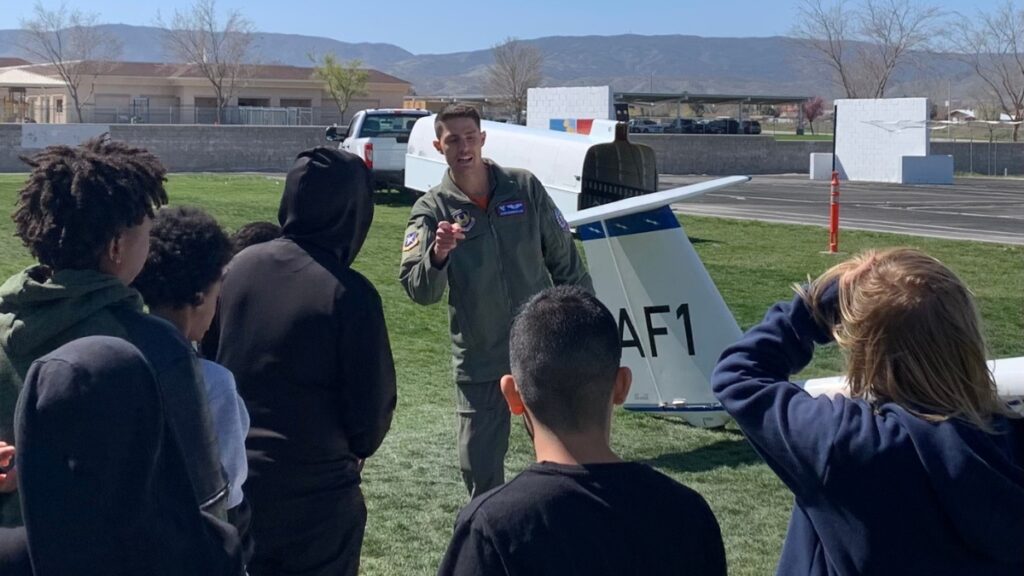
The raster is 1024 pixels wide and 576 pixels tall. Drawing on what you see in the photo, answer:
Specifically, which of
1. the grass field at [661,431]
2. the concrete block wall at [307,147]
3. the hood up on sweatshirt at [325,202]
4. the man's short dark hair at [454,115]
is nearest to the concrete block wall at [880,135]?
the concrete block wall at [307,147]

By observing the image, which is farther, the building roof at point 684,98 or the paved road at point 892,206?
the building roof at point 684,98

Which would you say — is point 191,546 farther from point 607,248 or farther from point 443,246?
point 607,248

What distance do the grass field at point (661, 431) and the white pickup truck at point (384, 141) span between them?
6.07m

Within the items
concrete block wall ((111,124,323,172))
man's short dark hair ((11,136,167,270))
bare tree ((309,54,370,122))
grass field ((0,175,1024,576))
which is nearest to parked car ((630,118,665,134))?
concrete block wall ((111,124,323,172))

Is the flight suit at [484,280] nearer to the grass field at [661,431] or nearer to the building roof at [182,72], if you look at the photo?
the grass field at [661,431]

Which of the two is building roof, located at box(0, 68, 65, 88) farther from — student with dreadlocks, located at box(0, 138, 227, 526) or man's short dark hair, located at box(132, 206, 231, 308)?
student with dreadlocks, located at box(0, 138, 227, 526)

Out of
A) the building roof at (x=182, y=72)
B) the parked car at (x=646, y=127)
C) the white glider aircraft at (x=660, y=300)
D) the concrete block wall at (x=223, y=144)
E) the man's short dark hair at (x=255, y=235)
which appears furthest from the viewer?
the building roof at (x=182, y=72)

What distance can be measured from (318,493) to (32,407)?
5.67 ft

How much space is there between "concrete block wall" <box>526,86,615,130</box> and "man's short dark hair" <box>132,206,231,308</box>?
34861mm

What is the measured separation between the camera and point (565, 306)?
2.37 metres

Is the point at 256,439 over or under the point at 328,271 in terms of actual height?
under

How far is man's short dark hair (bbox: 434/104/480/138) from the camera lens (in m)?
4.89

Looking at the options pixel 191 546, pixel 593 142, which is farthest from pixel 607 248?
pixel 593 142

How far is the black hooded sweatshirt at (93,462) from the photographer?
5.86ft
